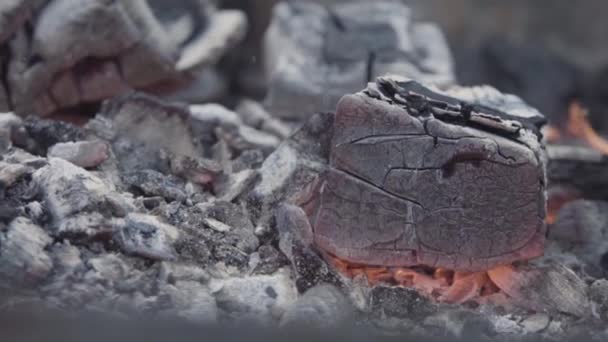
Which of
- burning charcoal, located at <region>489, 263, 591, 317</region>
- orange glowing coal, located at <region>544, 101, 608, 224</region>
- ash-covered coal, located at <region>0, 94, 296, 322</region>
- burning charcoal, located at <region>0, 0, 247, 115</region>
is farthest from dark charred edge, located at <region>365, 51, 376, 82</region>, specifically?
burning charcoal, located at <region>489, 263, 591, 317</region>

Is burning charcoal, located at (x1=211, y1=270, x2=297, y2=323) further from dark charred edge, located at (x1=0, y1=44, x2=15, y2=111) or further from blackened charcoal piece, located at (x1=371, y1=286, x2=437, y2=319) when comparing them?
dark charred edge, located at (x1=0, y1=44, x2=15, y2=111)

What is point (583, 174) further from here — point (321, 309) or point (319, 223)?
point (321, 309)

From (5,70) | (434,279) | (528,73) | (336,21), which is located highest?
(528,73)

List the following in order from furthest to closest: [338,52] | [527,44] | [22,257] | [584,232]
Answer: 1. [527,44]
2. [338,52]
3. [584,232]
4. [22,257]

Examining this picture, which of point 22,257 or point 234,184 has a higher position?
point 234,184

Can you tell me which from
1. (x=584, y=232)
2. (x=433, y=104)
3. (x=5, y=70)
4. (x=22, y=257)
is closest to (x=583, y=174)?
(x=584, y=232)

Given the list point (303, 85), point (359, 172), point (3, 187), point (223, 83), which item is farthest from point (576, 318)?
point (223, 83)

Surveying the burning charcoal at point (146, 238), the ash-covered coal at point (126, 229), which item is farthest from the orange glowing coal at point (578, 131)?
the burning charcoal at point (146, 238)
